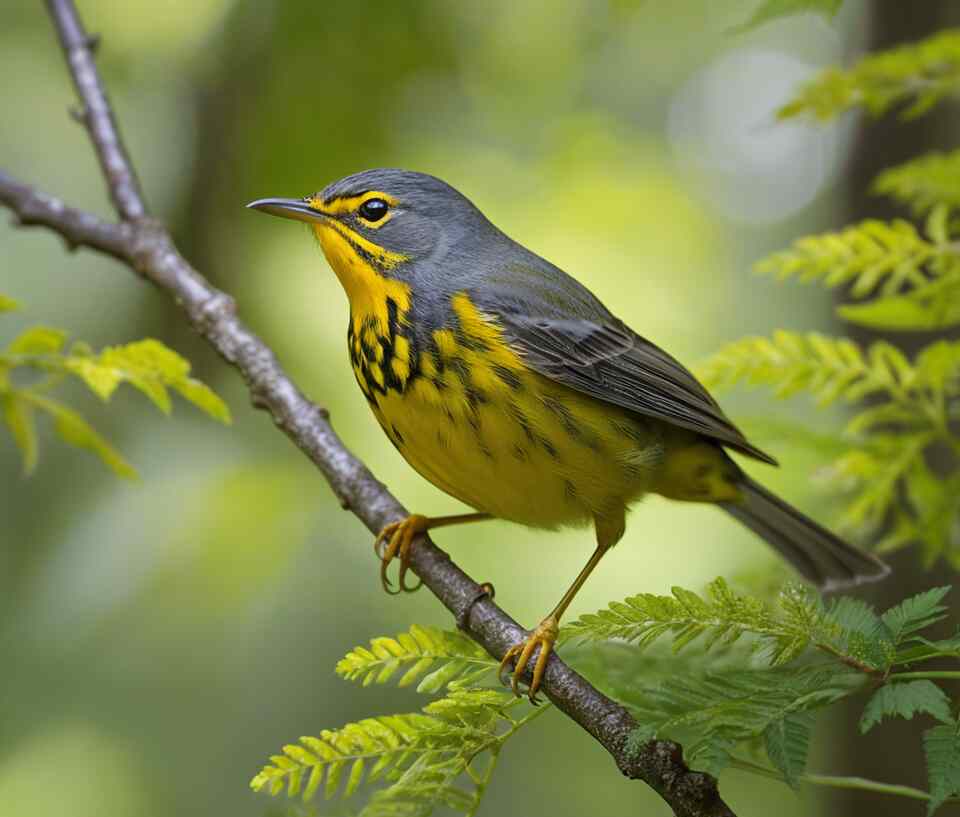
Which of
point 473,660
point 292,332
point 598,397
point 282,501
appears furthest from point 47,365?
point 292,332

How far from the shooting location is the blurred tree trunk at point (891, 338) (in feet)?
17.2

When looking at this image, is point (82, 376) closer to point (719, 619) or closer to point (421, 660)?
point (421, 660)

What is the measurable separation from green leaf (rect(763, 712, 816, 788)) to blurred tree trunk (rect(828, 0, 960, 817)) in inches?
130

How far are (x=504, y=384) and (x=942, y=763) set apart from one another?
6.96 ft

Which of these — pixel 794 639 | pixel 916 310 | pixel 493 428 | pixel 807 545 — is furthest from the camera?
pixel 807 545

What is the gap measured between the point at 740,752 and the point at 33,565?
412cm

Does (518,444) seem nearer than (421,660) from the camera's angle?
No

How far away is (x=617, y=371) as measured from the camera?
4.16 meters

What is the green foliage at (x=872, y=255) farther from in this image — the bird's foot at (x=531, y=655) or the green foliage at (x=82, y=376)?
the green foliage at (x=82, y=376)

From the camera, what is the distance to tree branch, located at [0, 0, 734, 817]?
8.08ft

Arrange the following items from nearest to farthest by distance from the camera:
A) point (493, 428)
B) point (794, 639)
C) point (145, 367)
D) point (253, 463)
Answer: point (794, 639) → point (145, 367) → point (493, 428) → point (253, 463)

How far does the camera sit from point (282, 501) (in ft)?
18.2

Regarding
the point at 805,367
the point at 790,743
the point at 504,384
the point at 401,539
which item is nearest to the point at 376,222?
the point at 504,384

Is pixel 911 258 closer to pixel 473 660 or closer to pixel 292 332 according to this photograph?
pixel 473 660
